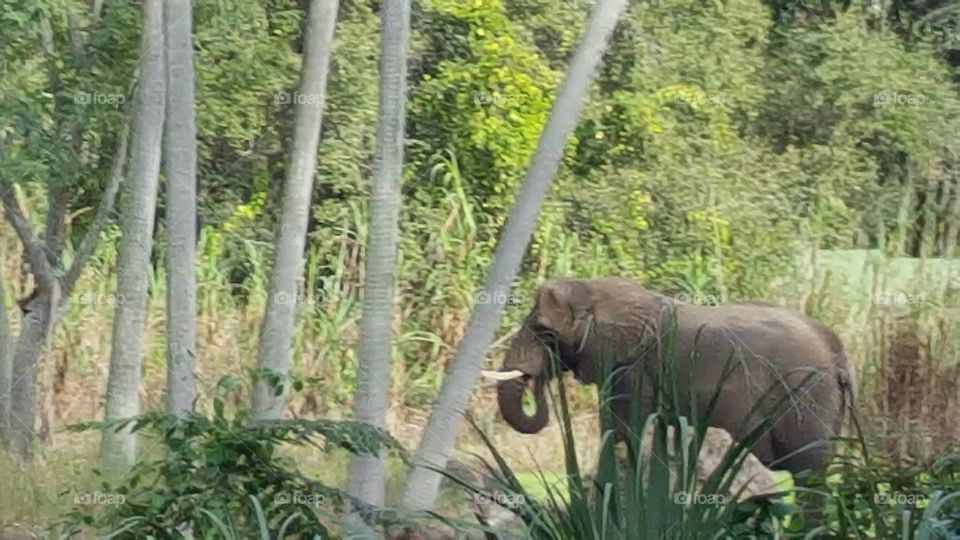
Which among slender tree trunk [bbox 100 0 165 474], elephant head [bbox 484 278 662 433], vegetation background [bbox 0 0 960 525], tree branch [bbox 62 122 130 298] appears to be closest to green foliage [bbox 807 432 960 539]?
elephant head [bbox 484 278 662 433]

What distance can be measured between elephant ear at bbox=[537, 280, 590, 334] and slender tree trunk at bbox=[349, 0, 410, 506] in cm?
41

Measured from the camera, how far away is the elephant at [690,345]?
4.52m

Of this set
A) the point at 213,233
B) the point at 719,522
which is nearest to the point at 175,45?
the point at 213,233

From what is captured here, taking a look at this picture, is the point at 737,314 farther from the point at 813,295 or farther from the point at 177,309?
the point at 177,309

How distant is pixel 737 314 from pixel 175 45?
1660mm

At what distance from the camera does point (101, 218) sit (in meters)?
4.68

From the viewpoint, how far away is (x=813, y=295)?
4738 millimetres

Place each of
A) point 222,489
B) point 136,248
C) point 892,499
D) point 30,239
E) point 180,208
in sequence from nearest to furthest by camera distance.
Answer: point 222,489 < point 892,499 < point 180,208 < point 136,248 < point 30,239

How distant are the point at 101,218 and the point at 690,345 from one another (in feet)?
5.39

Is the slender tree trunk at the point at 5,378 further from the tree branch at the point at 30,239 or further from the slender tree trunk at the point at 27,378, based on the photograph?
the tree branch at the point at 30,239

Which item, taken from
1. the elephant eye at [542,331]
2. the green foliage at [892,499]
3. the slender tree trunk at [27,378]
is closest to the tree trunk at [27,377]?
the slender tree trunk at [27,378]

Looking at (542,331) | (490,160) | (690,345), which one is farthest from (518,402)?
(490,160)

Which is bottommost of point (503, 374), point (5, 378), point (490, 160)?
point (5, 378)

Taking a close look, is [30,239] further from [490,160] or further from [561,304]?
[561,304]
